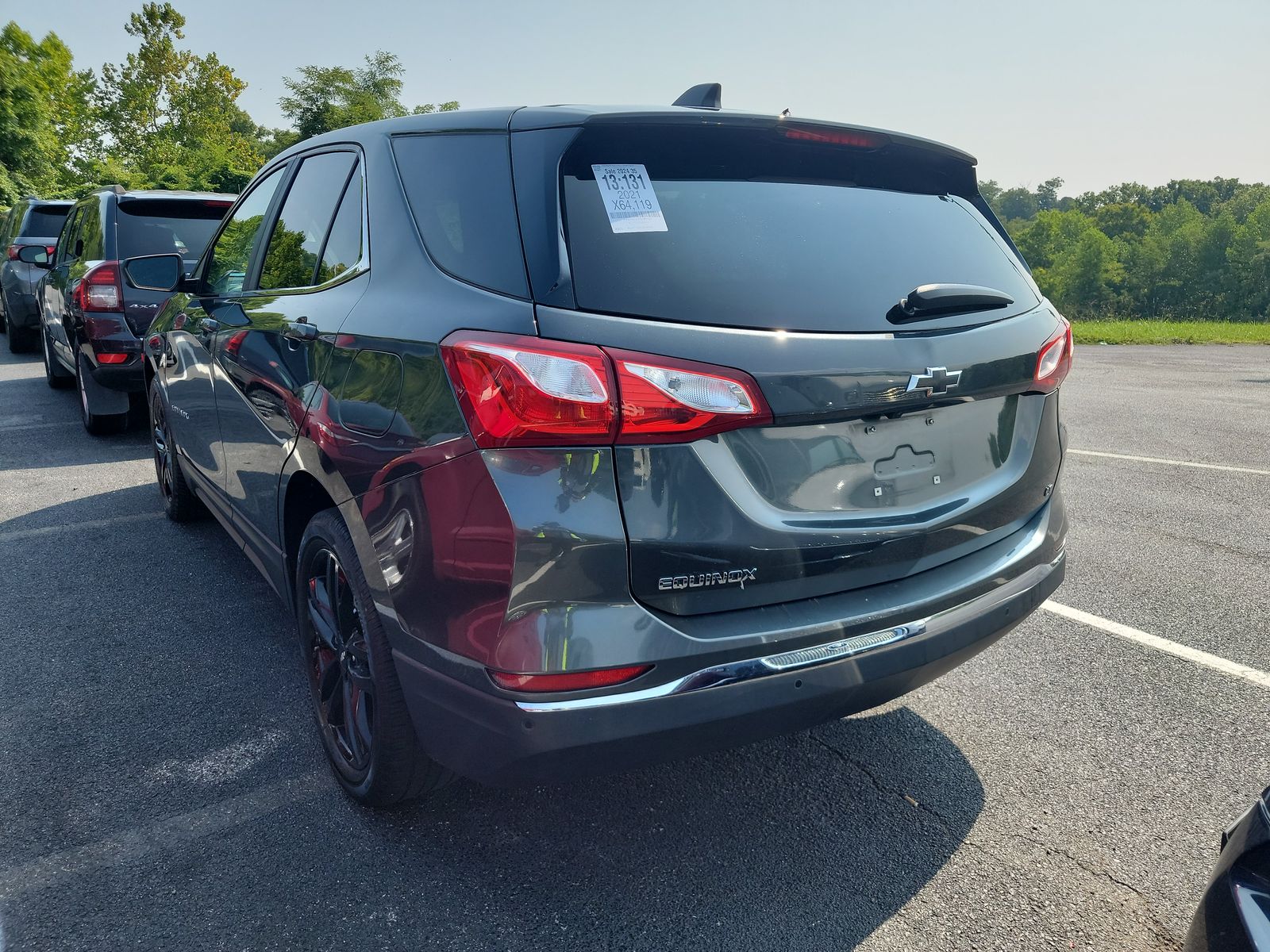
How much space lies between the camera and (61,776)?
271cm

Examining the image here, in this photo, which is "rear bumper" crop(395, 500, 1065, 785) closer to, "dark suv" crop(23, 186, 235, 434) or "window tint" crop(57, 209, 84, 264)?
"dark suv" crop(23, 186, 235, 434)

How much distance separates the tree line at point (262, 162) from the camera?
1489 inches

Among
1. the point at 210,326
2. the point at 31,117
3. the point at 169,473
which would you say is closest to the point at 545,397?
the point at 210,326

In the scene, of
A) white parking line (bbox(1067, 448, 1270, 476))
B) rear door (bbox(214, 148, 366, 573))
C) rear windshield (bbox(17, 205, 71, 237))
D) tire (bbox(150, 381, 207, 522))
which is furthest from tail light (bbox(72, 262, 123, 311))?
rear windshield (bbox(17, 205, 71, 237))

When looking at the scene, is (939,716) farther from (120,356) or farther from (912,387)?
(120,356)

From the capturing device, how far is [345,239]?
2680 millimetres

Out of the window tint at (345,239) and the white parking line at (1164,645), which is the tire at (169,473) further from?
the white parking line at (1164,645)

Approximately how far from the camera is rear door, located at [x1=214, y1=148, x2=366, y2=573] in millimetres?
2643

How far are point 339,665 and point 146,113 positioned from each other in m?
64.1

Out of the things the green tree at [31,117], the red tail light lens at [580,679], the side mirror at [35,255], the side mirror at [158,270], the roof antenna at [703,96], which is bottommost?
the red tail light lens at [580,679]

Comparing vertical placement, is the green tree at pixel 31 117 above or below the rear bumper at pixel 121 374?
above

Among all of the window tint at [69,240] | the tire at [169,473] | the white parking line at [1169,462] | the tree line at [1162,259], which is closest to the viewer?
the tire at [169,473]

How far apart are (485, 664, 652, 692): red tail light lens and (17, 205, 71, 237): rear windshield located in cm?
1438

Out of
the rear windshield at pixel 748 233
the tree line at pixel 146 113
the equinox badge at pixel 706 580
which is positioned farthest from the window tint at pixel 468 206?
the tree line at pixel 146 113
